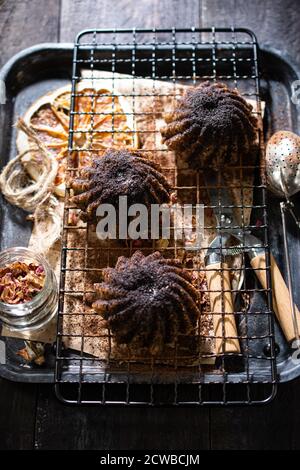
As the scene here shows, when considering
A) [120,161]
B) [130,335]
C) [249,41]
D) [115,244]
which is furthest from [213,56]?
[130,335]

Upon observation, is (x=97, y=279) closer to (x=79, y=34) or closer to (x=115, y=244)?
(x=115, y=244)

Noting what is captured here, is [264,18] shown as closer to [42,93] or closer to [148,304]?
[42,93]

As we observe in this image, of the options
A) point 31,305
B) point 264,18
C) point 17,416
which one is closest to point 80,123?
point 31,305

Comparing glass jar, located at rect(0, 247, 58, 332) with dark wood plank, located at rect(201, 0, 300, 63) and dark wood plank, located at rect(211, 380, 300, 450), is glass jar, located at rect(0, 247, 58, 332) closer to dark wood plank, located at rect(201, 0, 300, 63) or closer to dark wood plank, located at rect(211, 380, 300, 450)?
dark wood plank, located at rect(211, 380, 300, 450)

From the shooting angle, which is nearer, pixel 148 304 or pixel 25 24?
pixel 148 304

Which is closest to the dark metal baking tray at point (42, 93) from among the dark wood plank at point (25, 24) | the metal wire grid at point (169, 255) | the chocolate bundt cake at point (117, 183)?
the metal wire grid at point (169, 255)

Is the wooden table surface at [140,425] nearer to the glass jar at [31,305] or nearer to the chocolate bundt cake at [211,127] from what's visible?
the glass jar at [31,305]
